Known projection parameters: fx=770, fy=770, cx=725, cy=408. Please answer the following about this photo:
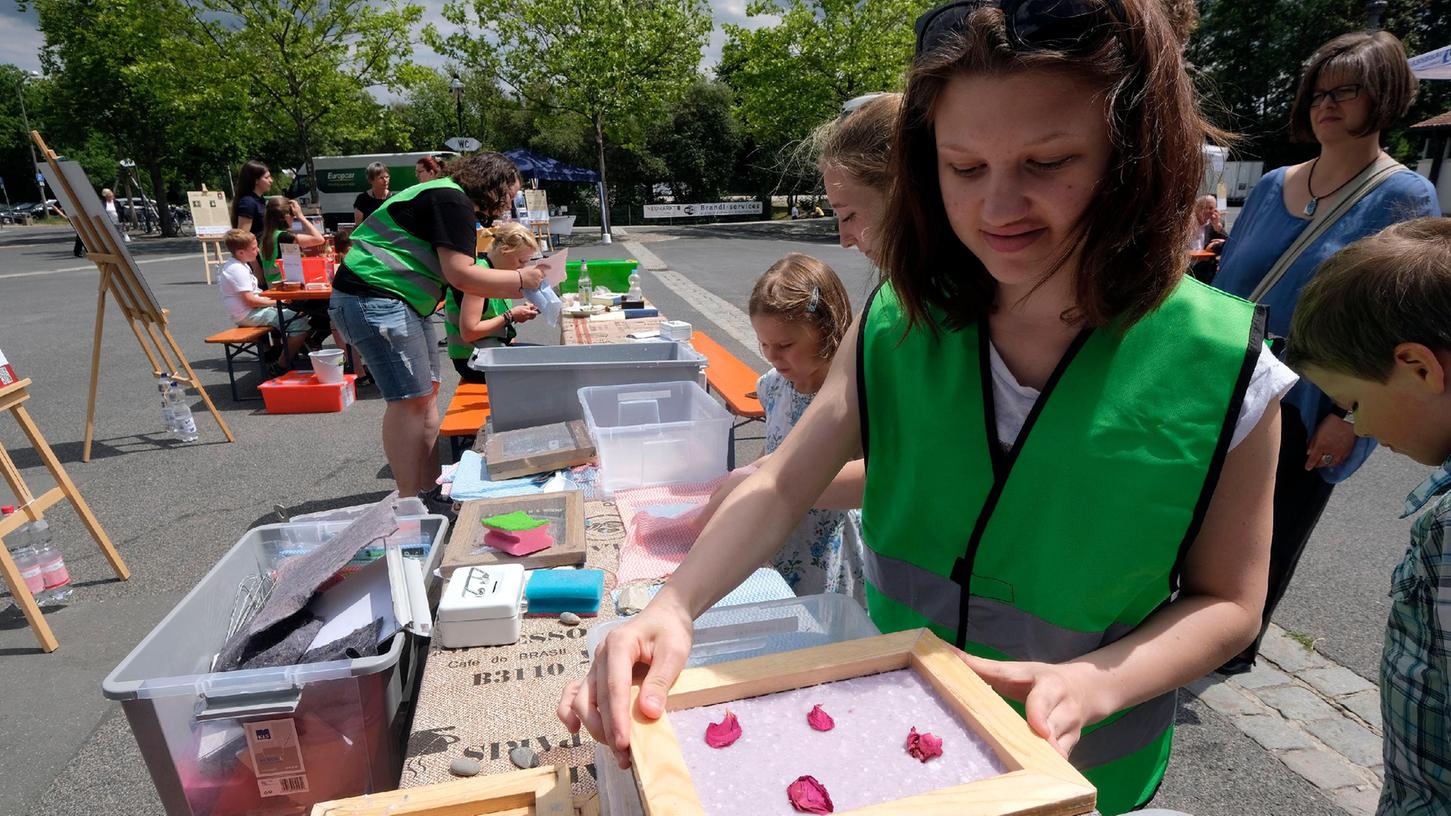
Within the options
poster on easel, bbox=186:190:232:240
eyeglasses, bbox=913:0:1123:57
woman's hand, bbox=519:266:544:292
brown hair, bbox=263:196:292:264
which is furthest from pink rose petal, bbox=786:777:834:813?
poster on easel, bbox=186:190:232:240

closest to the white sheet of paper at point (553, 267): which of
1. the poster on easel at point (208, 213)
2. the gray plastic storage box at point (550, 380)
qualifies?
the gray plastic storage box at point (550, 380)

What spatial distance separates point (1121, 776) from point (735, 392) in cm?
320

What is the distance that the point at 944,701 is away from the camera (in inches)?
32.1

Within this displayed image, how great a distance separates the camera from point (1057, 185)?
860mm

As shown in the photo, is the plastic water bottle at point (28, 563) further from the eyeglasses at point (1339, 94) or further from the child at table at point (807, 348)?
the eyeglasses at point (1339, 94)

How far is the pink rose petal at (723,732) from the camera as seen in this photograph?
0.75 meters

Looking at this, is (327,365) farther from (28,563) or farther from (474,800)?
(474,800)

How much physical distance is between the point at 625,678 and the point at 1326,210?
8.94 ft

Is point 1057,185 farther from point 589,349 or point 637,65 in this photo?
point 637,65

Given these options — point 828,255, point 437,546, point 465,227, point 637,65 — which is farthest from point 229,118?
point 437,546

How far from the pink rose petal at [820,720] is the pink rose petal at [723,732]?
8 cm

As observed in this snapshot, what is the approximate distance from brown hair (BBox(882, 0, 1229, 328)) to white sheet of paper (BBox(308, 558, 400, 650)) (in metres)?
1.17

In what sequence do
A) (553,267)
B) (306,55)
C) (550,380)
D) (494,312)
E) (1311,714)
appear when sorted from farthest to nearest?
1. (306,55)
2. (494,312)
3. (553,267)
4. (550,380)
5. (1311,714)

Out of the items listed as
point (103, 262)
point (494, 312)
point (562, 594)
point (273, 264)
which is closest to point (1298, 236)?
point (562, 594)
